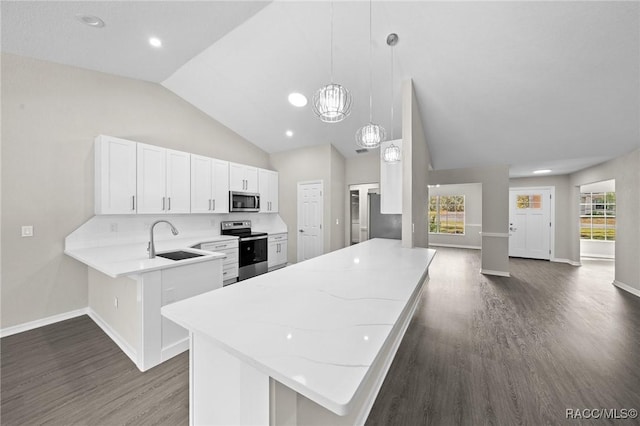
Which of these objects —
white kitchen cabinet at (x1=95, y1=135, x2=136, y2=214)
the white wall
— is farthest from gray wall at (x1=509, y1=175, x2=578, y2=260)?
white kitchen cabinet at (x1=95, y1=135, x2=136, y2=214)

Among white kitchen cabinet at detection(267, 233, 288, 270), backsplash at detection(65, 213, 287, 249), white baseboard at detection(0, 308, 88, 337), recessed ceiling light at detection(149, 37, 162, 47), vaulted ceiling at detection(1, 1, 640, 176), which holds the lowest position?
white baseboard at detection(0, 308, 88, 337)

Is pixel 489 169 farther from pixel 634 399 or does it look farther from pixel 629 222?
pixel 634 399

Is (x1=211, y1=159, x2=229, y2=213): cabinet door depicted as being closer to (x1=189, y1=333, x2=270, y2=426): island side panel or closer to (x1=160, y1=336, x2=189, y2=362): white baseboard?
(x1=160, y1=336, x2=189, y2=362): white baseboard

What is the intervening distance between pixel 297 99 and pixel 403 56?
1661 mm

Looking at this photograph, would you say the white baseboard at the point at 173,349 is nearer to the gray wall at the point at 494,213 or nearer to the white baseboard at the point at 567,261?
the gray wall at the point at 494,213

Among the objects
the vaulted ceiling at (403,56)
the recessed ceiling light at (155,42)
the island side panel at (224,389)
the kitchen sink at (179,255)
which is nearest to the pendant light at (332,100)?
the vaulted ceiling at (403,56)

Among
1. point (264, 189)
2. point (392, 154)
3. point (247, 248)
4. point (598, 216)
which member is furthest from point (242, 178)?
point (598, 216)

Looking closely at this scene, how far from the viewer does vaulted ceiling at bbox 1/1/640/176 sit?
2.15m

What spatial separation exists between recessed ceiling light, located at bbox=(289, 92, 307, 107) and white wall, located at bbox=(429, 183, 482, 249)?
689 centimetres

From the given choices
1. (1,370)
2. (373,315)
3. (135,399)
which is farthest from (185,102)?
(373,315)

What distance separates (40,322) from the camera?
279 centimetres

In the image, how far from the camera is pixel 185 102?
13.5ft

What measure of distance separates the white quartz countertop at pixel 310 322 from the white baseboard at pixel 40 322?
3253 mm

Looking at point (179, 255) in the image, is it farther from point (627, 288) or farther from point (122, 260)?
point (627, 288)
